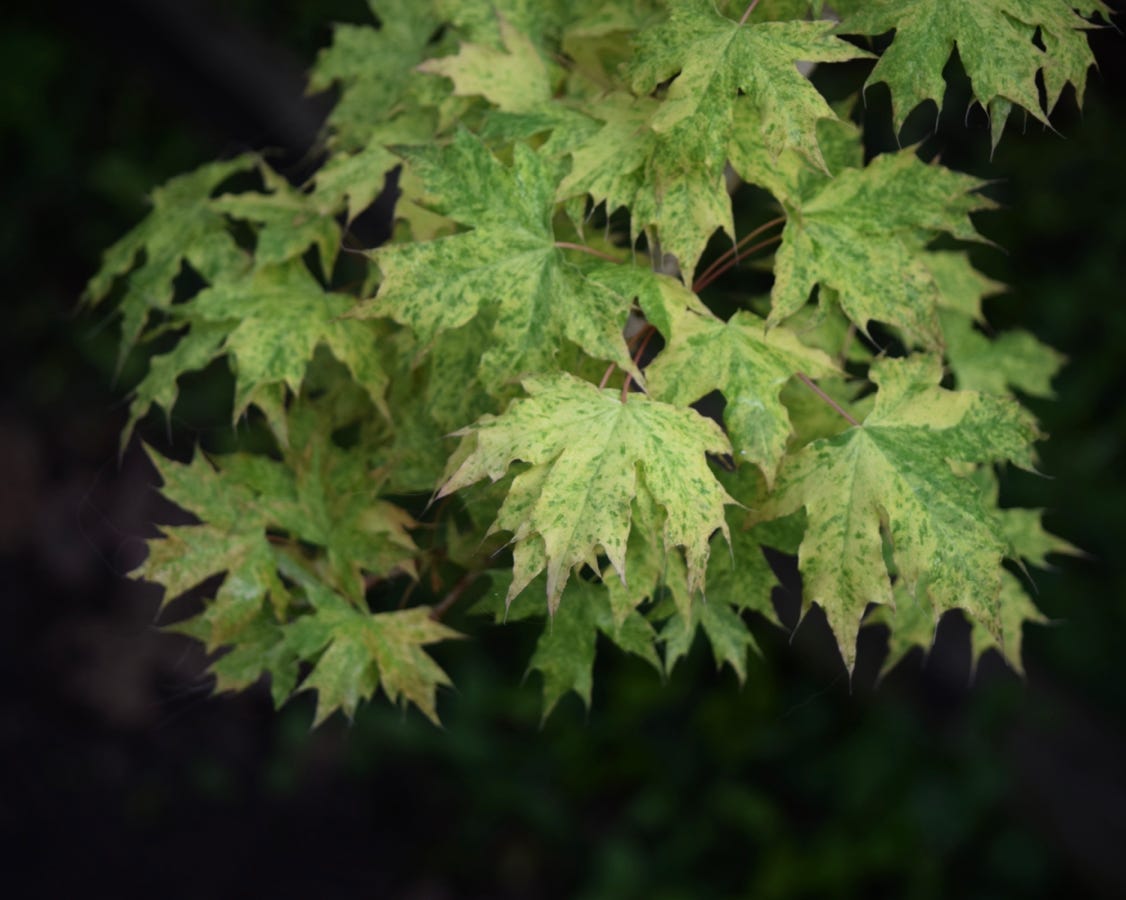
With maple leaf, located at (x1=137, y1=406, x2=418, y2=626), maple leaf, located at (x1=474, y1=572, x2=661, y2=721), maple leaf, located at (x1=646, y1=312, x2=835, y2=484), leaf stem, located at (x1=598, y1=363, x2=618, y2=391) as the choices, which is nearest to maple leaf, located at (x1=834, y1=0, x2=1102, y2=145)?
Answer: maple leaf, located at (x1=646, y1=312, x2=835, y2=484)

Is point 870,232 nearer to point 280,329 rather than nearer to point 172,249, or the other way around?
point 280,329

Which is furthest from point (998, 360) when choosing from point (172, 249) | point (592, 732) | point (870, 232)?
point (592, 732)

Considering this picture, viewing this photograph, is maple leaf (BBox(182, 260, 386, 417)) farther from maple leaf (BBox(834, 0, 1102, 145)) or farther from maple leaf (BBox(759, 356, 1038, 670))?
maple leaf (BBox(834, 0, 1102, 145))

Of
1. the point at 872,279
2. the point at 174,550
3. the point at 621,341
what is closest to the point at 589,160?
the point at 621,341

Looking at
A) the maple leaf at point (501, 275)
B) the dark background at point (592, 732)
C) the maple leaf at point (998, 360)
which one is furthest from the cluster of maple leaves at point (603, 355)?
the dark background at point (592, 732)

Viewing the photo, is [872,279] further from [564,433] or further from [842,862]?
[842,862]

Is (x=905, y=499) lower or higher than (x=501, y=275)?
lower

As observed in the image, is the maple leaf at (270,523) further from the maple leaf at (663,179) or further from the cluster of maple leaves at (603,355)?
the maple leaf at (663,179)
